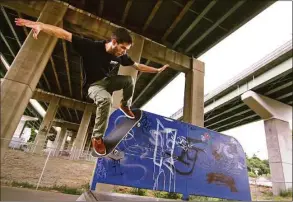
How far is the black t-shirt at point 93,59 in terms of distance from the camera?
356 cm

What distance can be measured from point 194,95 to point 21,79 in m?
9.01

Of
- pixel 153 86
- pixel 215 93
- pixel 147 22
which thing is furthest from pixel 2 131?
pixel 215 93

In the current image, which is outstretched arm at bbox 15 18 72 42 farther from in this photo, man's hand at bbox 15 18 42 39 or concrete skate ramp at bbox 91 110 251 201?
concrete skate ramp at bbox 91 110 251 201

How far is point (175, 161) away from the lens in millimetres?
6461

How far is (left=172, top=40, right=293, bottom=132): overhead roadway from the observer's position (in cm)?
1481

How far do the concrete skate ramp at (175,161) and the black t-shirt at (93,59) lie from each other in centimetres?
212

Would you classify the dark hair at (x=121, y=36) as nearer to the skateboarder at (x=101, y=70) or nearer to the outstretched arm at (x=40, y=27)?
the skateboarder at (x=101, y=70)

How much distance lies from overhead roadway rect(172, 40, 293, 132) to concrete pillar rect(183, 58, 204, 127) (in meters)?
6.45

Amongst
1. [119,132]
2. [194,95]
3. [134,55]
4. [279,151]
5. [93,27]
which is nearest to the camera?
[119,132]

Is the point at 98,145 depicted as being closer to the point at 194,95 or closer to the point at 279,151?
the point at 194,95

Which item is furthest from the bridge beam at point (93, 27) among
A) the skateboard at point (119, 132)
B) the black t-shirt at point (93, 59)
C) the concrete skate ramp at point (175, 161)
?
the black t-shirt at point (93, 59)

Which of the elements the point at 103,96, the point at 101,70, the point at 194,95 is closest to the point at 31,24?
the point at 101,70

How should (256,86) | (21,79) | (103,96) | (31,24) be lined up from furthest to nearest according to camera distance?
(256,86) → (21,79) → (103,96) → (31,24)

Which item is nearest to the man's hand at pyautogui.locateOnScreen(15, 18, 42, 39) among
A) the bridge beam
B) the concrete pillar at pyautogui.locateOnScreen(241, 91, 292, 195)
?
the bridge beam
